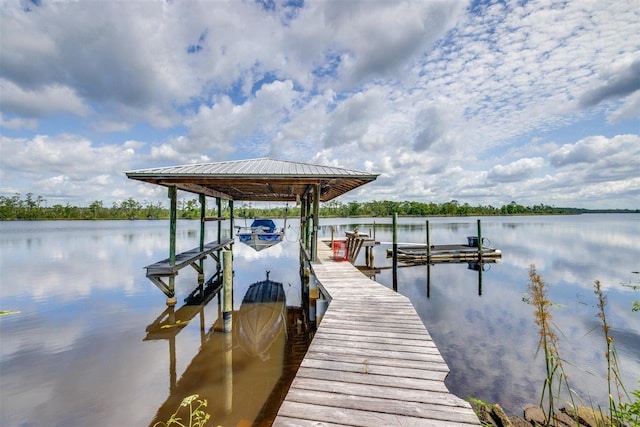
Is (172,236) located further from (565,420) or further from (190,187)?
(565,420)

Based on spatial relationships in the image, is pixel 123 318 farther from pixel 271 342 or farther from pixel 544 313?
pixel 544 313

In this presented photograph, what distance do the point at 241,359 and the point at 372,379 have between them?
14.1ft

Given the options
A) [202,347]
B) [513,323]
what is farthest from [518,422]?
[202,347]

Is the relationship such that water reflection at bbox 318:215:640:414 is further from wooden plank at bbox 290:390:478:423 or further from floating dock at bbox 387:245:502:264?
wooden plank at bbox 290:390:478:423

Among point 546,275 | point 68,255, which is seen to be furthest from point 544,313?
point 68,255

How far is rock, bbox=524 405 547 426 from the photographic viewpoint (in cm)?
435

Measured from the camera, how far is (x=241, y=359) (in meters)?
6.54

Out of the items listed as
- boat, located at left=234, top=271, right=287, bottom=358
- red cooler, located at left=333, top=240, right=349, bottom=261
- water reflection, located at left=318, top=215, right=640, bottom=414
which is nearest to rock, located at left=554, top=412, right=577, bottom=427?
water reflection, located at left=318, top=215, right=640, bottom=414

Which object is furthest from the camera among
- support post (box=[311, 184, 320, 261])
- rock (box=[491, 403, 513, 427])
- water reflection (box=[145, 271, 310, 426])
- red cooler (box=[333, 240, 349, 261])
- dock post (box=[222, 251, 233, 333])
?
red cooler (box=[333, 240, 349, 261])

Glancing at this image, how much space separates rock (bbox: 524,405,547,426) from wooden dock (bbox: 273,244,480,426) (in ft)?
6.71

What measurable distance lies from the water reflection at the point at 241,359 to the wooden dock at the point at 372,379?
177 centimetres

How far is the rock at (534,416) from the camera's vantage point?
4.35 m

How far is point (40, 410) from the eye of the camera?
486cm

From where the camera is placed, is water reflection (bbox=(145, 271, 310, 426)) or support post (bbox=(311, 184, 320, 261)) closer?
water reflection (bbox=(145, 271, 310, 426))
